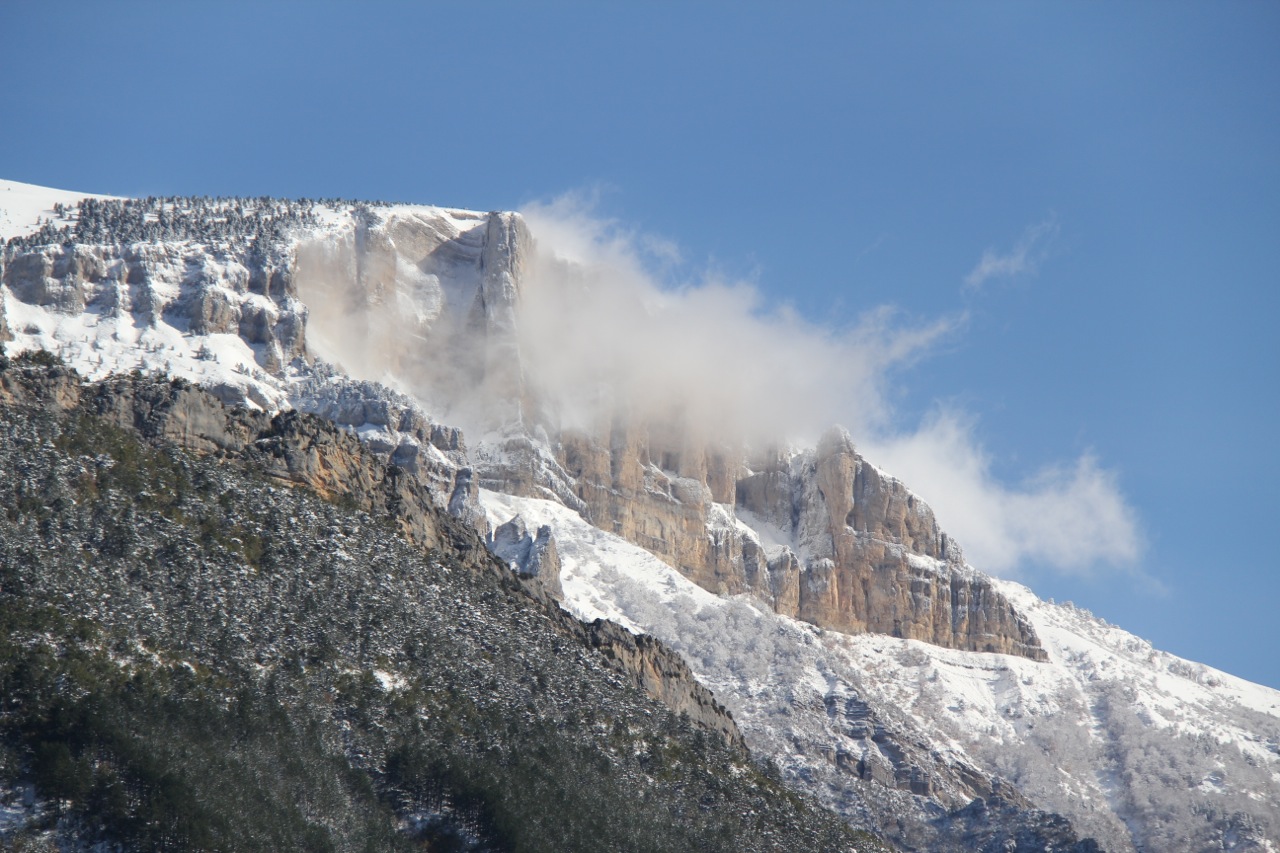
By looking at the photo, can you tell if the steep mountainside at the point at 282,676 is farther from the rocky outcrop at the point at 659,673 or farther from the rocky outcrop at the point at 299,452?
the rocky outcrop at the point at 659,673

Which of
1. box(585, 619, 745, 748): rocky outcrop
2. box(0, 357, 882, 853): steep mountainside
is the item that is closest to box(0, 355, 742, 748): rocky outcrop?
box(585, 619, 745, 748): rocky outcrop

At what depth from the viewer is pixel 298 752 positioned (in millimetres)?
121438

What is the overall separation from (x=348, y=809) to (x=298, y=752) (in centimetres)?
524

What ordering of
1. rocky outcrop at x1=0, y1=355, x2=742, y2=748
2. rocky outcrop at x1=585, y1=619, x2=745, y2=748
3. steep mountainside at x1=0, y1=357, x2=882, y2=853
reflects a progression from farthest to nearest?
rocky outcrop at x1=585, y1=619, x2=745, y2=748 → rocky outcrop at x1=0, y1=355, x2=742, y2=748 → steep mountainside at x1=0, y1=357, x2=882, y2=853

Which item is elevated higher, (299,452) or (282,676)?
(299,452)

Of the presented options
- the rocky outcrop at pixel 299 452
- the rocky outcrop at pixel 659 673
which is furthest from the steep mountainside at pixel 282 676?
the rocky outcrop at pixel 659 673

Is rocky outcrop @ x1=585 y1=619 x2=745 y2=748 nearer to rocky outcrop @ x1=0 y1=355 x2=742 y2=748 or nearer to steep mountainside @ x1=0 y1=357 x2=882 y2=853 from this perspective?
rocky outcrop @ x1=0 y1=355 x2=742 y2=748

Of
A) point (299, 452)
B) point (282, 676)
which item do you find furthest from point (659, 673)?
point (282, 676)

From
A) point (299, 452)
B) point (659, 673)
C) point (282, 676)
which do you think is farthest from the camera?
point (659, 673)

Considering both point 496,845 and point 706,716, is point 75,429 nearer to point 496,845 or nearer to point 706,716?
point 496,845

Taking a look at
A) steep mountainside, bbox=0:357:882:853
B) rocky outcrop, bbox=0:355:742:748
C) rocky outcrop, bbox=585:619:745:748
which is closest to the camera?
steep mountainside, bbox=0:357:882:853

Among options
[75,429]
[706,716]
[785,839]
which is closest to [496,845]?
[785,839]

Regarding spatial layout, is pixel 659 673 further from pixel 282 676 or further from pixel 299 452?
pixel 282 676

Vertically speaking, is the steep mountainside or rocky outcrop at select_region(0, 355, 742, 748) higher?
rocky outcrop at select_region(0, 355, 742, 748)
